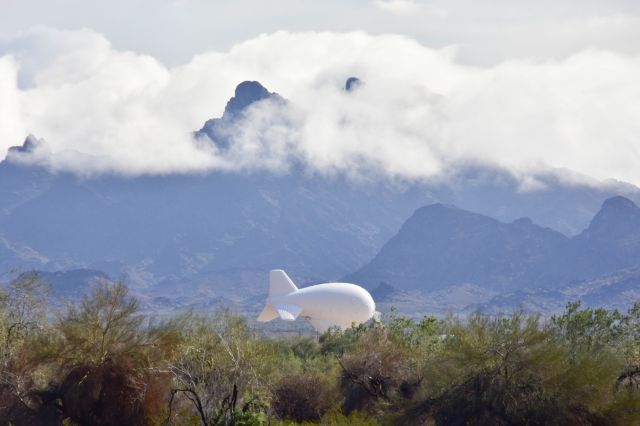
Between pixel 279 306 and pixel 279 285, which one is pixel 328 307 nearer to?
pixel 279 306

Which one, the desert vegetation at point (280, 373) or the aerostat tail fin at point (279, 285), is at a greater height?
the desert vegetation at point (280, 373)

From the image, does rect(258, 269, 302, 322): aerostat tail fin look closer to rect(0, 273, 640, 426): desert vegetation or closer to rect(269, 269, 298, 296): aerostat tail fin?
rect(269, 269, 298, 296): aerostat tail fin

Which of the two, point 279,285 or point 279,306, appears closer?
point 279,306

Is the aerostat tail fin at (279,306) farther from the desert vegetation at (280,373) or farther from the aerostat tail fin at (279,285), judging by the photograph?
the desert vegetation at (280,373)

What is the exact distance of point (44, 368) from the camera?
58156mm

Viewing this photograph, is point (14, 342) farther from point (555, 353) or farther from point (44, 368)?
point (555, 353)

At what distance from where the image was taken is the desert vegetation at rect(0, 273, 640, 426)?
1908 inches

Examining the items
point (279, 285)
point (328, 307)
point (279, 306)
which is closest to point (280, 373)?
point (328, 307)

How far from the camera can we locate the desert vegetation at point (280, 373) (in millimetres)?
48469

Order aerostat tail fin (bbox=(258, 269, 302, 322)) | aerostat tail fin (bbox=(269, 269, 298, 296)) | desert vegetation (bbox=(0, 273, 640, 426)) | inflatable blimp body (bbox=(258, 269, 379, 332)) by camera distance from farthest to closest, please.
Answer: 1. aerostat tail fin (bbox=(269, 269, 298, 296))
2. aerostat tail fin (bbox=(258, 269, 302, 322))
3. inflatable blimp body (bbox=(258, 269, 379, 332))
4. desert vegetation (bbox=(0, 273, 640, 426))

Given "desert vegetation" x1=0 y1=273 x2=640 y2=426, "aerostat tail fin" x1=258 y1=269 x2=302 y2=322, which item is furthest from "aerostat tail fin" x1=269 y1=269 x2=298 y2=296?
"desert vegetation" x1=0 y1=273 x2=640 y2=426

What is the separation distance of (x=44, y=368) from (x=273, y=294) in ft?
296

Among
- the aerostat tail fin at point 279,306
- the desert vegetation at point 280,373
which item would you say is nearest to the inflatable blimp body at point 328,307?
the aerostat tail fin at point 279,306

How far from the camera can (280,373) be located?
2655 inches
